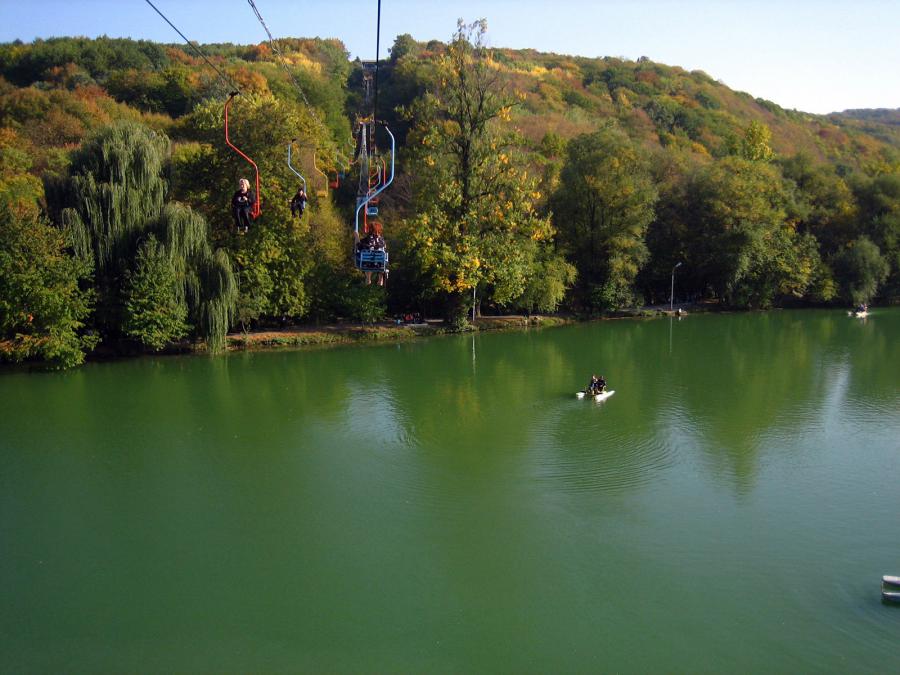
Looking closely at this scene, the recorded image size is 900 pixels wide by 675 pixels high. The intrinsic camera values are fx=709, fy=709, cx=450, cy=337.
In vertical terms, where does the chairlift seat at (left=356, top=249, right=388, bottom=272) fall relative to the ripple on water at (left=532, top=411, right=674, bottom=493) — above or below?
above

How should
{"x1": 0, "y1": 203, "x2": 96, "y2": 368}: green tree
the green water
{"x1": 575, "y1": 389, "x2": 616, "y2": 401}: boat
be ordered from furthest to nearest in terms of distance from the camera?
{"x1": 0, "y1": 203, "x2": 96, "y2": 368}: green tree
{"x1": 575, "y1": 389, "x2": 616, "y2": 401}: boat
the green water

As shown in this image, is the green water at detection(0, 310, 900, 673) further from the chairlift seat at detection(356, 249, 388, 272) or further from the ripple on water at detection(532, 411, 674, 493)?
the chairlift seat at detection(356, 249, 388, 272)

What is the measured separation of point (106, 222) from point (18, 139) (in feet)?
53.7

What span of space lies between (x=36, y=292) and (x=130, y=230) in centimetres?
369

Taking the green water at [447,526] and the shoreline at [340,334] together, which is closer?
the green water at [447,526]

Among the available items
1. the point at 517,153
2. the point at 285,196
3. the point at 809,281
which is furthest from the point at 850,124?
the point at 285,196

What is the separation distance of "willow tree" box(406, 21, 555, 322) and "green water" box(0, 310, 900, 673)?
904 centimetres

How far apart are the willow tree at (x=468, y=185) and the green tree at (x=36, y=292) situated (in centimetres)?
1231

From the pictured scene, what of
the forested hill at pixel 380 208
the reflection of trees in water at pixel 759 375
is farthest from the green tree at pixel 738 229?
the reflection of trees in water at pixel 759 375

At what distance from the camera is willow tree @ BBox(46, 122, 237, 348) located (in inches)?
883

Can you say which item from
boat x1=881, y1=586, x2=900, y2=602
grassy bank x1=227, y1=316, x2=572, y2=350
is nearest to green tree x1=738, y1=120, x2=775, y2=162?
grassy bank x1=227, y1=316, x2=572, y2=350

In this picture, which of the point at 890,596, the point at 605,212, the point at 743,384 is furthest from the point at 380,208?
the point at 890,596

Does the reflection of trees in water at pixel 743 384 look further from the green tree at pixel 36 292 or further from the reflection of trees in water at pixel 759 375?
the green tree at pixel 36 292

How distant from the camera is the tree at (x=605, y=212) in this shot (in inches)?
1411
